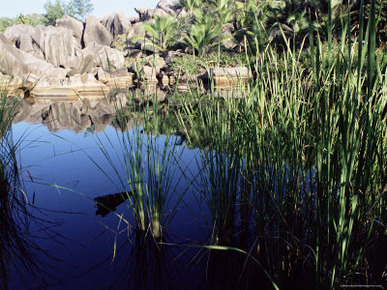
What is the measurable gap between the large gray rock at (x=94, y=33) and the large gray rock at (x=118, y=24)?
0.63 meters

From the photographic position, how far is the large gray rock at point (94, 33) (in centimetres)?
1889

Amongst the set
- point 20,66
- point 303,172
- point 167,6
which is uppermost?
point 167,6

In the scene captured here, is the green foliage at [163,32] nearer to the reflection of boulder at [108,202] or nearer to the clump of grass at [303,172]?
the reflection of boulder at [108,202]

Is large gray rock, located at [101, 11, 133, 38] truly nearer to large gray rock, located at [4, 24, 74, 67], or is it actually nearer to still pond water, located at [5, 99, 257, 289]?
large gray rock, located at [4, 24, 74, 67]

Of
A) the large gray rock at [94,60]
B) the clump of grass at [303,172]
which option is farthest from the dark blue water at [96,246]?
the large gray rock at [94,60]

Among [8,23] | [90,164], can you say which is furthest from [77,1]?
[90,164]

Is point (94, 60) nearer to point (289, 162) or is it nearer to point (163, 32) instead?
point (163, 32)

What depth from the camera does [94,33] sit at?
19.2 meters

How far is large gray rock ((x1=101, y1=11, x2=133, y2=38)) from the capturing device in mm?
19719

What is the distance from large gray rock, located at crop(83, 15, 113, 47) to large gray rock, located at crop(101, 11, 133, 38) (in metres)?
0.63

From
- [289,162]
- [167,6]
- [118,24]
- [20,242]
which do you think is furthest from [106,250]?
[167,6]

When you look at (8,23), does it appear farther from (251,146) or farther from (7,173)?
(251,146)

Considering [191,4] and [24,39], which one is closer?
[24,39]

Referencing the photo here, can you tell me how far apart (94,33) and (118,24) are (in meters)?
1.67
